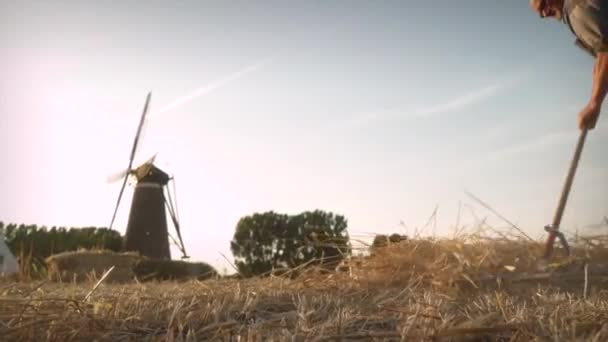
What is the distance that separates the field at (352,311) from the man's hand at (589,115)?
53.9 inches

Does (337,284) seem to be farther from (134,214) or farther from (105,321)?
(134,214)

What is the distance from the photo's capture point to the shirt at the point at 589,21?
3684 mm

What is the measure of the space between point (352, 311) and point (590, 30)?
2843mm

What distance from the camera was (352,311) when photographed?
6.22 ft

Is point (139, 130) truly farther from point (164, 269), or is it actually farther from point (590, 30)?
point (590, 30)

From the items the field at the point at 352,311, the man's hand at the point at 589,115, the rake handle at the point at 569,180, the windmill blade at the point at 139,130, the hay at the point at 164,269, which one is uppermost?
the windmill blade at the point at 139,130

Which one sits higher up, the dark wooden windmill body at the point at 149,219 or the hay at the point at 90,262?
the dark wooden windmill body at the point at 149,219

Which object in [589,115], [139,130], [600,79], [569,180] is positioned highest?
[139,130]

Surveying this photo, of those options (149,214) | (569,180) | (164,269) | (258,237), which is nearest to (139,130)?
(149,214)

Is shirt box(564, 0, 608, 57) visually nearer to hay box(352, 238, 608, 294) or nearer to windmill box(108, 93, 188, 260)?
hay box(352, 238, 608, 294)

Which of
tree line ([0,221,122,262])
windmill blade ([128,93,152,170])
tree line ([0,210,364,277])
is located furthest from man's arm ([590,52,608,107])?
windmill blade ([128,93,152,170])

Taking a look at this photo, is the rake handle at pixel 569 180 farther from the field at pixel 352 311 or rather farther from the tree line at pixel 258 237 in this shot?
the tree line at pixel 258 237

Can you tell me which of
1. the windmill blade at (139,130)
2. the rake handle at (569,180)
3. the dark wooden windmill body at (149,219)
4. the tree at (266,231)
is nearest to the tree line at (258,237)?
the tree at (266,231)

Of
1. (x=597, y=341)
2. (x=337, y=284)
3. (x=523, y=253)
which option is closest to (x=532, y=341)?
(x=597, y=341)
